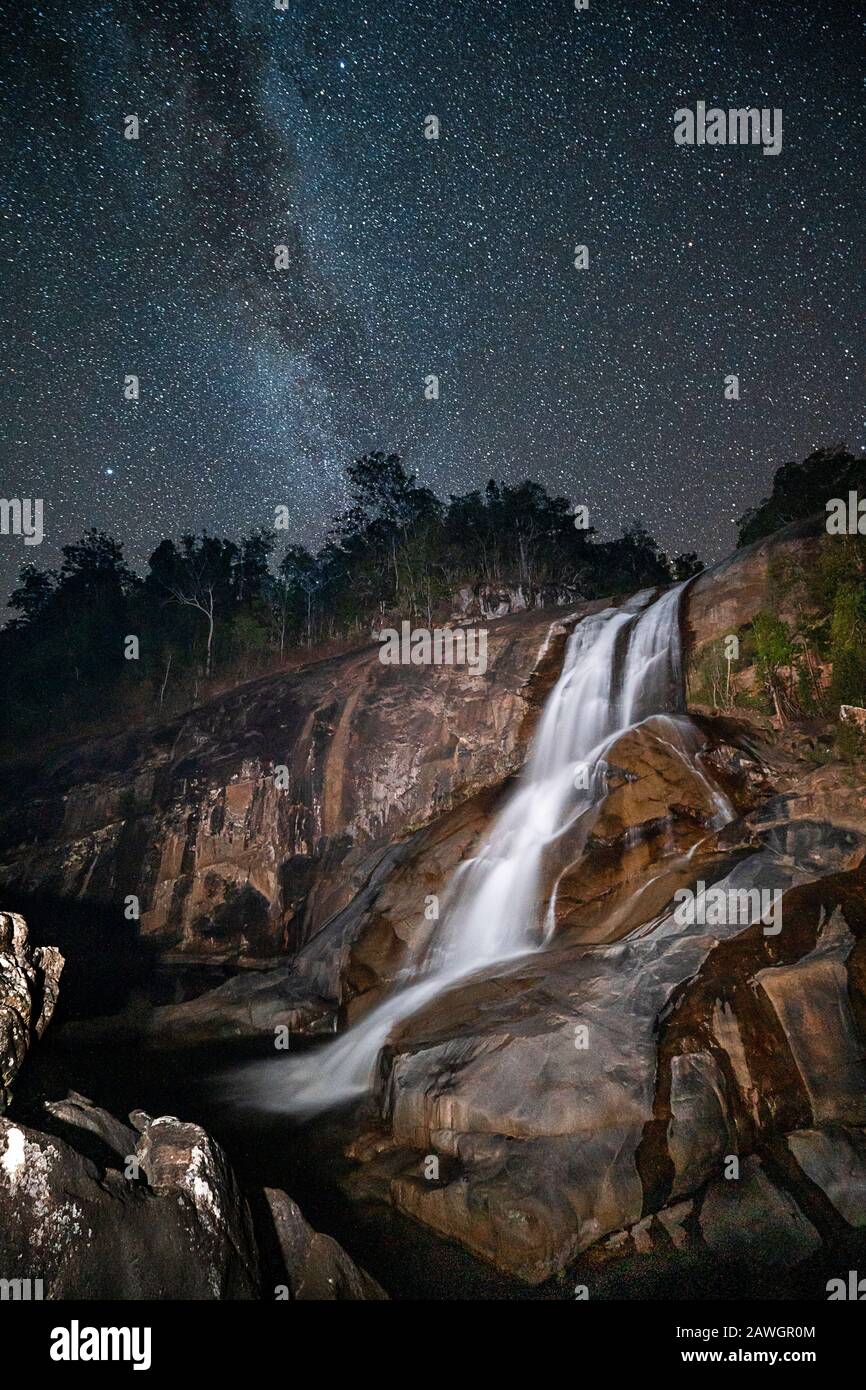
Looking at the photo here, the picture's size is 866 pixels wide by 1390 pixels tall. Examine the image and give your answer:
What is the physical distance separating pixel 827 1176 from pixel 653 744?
847 cm

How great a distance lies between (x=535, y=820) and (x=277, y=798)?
35.7ft

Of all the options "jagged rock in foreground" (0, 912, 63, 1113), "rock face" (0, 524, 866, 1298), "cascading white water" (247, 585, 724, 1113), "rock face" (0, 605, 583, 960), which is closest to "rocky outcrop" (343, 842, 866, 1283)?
"rock face" (0, 524, 866, 1298)

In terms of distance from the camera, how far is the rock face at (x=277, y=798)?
20.4 meters

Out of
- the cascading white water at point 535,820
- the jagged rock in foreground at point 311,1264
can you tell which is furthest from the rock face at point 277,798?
the jagged rock in foreground at point 311,1264

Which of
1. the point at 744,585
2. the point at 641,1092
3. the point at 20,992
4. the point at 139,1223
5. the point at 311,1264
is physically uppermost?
the point at 744,585

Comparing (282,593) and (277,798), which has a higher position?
(282,593)

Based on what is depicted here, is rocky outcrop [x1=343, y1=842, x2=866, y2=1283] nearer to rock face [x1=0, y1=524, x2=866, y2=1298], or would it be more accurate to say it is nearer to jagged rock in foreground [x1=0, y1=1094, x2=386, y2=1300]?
rock face [x1=0, y1=524, x2=866, y2=1298]

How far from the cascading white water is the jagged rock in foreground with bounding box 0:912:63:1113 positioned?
6.13 metres

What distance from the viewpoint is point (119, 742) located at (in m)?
28.0

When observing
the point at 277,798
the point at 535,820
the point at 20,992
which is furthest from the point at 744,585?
the point at 20,992

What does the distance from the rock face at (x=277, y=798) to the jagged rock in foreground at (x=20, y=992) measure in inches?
541

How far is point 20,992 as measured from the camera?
4473mm

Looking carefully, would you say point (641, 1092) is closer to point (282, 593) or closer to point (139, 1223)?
point (139, 1223)

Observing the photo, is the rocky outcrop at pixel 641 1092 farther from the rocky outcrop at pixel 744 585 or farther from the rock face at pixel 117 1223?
the rocky outcrop at pixel 744 585
